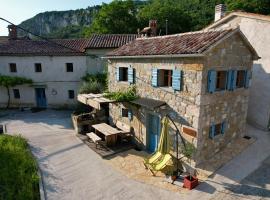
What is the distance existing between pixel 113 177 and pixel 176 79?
17.1 ft

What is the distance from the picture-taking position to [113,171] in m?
10.8

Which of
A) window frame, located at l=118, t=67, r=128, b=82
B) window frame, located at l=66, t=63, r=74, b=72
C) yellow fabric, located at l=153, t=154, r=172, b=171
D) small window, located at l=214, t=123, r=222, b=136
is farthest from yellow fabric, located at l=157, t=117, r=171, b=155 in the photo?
window frame, located at l=66, t=63, r=74, b=72

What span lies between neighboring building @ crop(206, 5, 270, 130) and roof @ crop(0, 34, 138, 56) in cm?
1104

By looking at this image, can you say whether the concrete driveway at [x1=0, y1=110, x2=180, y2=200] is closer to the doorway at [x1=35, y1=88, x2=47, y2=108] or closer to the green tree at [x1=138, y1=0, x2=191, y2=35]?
the doorway at [x1=35, y1=88, x2=47, y2=108]

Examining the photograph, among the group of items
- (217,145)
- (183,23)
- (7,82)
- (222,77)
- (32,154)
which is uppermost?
(183,23)

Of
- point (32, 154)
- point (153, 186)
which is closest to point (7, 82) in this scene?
point (32, 154)

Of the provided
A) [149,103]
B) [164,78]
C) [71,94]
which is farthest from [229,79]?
[71,94]

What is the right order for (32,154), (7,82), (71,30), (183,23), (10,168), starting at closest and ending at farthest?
(10,168)
(32,154)
(7,82)
(183,23)
(71,30)

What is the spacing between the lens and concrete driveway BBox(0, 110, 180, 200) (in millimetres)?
9094

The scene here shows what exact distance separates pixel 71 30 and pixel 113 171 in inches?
2852

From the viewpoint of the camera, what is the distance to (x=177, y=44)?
11.1 m

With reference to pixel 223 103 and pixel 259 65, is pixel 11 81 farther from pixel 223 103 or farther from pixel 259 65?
pixel 259 65

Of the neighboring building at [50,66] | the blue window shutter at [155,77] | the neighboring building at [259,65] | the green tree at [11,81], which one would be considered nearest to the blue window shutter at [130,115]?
the blue window shutter at [155,77]

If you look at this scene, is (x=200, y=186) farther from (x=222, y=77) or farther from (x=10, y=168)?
(x=10, y=168)
